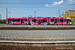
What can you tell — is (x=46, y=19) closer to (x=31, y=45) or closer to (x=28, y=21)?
(x=28, y=21)

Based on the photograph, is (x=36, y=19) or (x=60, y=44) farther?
(x=36, y=19)

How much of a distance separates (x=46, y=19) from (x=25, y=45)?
19.8 metres

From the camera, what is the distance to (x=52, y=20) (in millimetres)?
22828

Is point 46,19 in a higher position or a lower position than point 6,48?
higher

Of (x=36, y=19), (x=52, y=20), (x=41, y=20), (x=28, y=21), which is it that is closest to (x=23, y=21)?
(x=28, y=21)

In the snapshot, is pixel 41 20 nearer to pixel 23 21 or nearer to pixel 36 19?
pixel 36 19

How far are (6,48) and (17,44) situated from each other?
17.9 inches

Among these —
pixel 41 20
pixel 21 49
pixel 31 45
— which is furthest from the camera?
pixel 41 20

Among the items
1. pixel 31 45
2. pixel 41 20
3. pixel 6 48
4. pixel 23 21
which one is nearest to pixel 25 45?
pixel 31 45

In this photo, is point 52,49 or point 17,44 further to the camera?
point 17,44

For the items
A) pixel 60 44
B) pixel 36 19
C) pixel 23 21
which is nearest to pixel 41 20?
pixel 36 19

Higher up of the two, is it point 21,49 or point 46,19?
point 46,19

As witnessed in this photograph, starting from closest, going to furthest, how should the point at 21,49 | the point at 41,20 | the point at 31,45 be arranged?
the point at 21,49
the point at 31,45
the point at 41,20

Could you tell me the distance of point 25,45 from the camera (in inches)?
123
